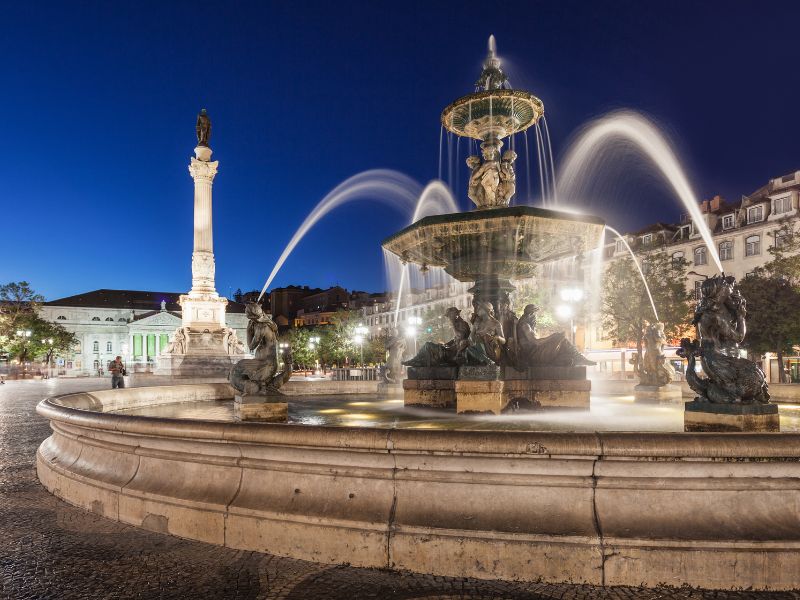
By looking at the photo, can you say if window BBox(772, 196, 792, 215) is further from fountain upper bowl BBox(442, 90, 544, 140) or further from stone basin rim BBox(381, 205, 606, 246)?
stone basin rim BBox(381, 205, 606, 246)

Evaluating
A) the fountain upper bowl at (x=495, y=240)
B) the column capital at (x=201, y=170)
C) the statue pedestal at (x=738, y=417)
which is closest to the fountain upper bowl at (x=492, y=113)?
the fountain upper bowl at (x=495, y=240)

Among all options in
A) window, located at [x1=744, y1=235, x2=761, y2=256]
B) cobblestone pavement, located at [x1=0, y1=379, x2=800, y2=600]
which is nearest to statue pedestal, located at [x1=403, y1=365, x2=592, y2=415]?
cobblestone pavement, located at [x1=0, y1=379, x2=800, y2=600]

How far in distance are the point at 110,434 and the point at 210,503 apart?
178cm

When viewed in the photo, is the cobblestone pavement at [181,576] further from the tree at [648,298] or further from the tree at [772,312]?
the tree at [648,298]

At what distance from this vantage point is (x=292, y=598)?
4.00 m

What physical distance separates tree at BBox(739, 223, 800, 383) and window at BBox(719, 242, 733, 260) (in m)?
13.2

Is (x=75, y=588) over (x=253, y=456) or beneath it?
beneath

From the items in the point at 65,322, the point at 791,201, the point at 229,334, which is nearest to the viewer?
the point at 229,334

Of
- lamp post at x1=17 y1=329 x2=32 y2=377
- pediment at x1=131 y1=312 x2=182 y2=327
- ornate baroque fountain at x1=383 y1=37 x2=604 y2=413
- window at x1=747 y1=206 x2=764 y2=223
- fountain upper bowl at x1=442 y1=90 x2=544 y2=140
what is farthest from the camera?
pediment at x1=131 y1=312 x2=182 y2=327

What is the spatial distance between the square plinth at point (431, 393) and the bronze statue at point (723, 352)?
430 centimetres

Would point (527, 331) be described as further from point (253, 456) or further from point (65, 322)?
point (65, 322)

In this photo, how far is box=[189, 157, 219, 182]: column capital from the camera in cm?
4147

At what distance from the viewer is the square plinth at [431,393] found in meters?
10.3

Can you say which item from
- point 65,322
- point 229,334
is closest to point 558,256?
point 229,334
